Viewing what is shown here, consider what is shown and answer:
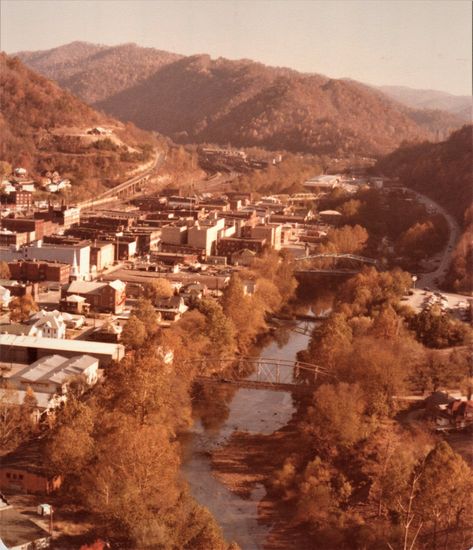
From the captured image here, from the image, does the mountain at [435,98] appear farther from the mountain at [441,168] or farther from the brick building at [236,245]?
the brick building at [236,245]

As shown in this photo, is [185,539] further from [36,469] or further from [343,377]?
[343,377]

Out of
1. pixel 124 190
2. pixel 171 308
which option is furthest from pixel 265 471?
pixel 124 190

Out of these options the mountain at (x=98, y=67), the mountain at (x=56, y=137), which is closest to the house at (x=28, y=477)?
the mountain at (x=56, y=137)

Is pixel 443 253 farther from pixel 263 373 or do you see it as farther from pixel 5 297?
pixel 5 297

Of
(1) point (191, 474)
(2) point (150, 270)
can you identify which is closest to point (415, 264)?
(2) point (150, 270)

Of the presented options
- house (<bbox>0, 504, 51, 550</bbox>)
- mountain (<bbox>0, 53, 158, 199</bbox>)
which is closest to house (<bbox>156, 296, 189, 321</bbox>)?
house (<bbox>0, 504, 51, 550</bbox>)
